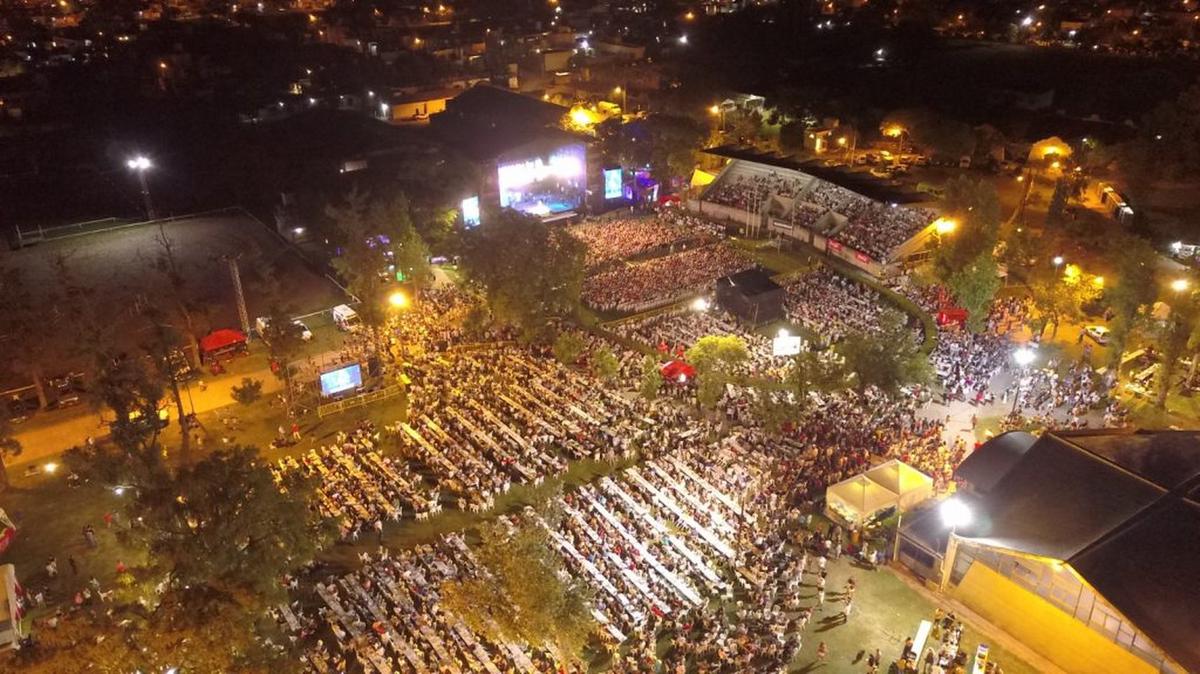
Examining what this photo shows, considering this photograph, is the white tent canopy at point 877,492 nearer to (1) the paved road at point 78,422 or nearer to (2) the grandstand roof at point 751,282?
(2) the grandstand roof at point 751,282

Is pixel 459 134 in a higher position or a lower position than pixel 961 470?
higher

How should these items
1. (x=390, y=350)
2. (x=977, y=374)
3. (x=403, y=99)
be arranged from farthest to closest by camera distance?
(x=403, y=99), (x=390, y=350), (x=977, y=374)

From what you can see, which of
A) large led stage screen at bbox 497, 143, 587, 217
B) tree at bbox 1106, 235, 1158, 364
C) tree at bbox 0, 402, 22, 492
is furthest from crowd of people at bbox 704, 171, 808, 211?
tree at bbox 0, 402, 22, 492

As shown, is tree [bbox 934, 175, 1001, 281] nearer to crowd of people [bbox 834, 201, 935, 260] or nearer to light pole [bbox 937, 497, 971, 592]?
crowd of people [bbox 834, 201, 935, 260]

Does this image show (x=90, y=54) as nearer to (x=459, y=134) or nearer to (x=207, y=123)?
(x=207, y=123)

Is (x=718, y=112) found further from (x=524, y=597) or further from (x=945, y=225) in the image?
(x=524, y=597)

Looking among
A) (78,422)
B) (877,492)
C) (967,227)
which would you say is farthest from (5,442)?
(967,227)

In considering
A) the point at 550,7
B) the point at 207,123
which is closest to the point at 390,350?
the point at 207,123
